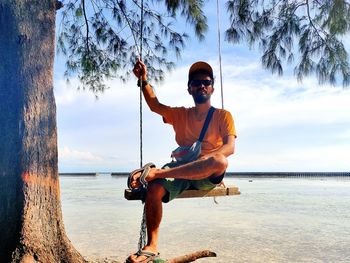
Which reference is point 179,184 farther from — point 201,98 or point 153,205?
point 201,98

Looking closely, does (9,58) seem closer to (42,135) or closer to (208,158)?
(42,135)

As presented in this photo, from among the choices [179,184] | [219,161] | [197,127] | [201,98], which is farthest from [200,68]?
[179,184]

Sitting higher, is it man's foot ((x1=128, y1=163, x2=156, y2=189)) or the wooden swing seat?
man's foot ((x1=128, y1=163, x2=156, y2=189))

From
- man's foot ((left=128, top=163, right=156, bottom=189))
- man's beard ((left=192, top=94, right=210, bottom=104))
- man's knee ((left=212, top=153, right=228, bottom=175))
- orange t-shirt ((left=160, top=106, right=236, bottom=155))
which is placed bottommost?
man's foot ((left=128, top=163, right=156, bottom=189))

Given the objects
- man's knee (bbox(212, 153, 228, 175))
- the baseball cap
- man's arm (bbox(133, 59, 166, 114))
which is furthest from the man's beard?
man's knee (bbox(212, 153, 228, 175))

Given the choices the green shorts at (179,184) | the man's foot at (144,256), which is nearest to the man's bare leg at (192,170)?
the green shorts at (179,184)

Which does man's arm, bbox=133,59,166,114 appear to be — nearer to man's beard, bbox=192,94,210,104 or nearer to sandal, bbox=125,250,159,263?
man's beard, bbox=192,94,210,104

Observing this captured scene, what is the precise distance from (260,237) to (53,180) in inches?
152

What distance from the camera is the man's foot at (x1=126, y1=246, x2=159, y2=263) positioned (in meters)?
2.21

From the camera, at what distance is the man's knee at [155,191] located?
7.43 feet

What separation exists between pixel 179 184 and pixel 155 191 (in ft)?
0.54

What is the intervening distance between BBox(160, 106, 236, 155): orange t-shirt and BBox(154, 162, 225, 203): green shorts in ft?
0.63

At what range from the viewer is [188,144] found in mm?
2459

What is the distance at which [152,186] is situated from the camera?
89.1 inches
